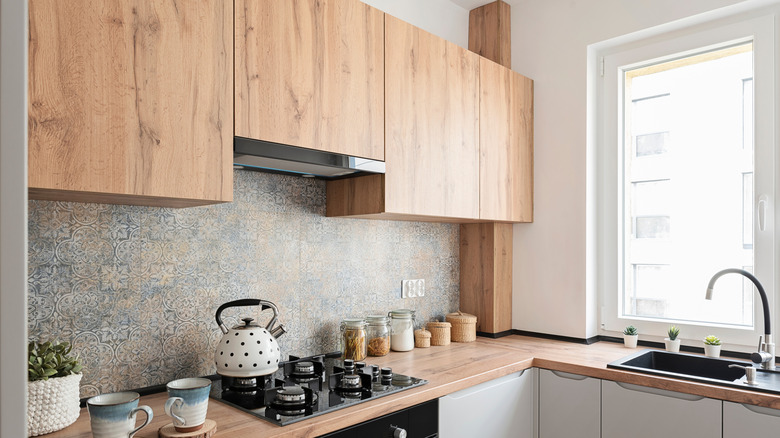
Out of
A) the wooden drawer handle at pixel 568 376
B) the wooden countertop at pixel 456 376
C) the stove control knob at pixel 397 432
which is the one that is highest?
the wooden countertop at pixel 456 376

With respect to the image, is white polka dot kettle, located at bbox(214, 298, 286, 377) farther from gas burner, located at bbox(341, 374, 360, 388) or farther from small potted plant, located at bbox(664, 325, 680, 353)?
small potted plant, located at bbox(664, 325, 680, 353)

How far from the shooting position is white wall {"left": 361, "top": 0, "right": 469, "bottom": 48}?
2.66 m

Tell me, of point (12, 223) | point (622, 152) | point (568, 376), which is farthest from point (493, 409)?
point (12, 223)

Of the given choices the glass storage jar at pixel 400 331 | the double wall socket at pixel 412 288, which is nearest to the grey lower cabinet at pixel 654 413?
the glass storage jar at pixel 400 331

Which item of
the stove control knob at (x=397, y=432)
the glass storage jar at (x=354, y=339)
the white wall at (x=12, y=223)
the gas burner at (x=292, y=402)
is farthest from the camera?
the glass storage jar at (x=354, y=339)

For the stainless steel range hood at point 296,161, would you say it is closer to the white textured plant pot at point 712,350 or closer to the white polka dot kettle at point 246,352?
the white polka dot kettle at point 246,352

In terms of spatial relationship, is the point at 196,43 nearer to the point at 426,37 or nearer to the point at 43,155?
the point at 43,155

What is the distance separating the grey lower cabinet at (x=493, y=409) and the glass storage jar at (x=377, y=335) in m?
0.46

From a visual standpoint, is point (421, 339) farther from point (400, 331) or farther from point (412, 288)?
point (412, 288)

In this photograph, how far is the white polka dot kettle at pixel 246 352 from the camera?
1.71 m

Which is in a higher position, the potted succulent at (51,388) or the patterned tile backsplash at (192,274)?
the patterned tile backsplash at (192,274)

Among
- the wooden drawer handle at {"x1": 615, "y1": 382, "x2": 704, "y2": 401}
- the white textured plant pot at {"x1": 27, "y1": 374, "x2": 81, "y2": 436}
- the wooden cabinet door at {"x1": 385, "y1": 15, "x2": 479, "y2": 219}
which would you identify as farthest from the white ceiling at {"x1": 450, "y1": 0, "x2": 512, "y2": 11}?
the white textured plant pot at {"x1": 27, "y1": 374, "x2": 81, "y2": 436}

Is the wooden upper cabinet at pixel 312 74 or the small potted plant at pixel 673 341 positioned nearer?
the wooden upper cabinet at pixel 312 74

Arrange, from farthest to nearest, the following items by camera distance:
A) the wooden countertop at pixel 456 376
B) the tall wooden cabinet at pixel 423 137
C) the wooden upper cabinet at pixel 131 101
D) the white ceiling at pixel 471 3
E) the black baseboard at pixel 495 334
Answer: the white ceiling at pixel 471 3, the black baseboard at pixel 495 334, the tall wooden cabinet at pixel 423 137, the wooden countertop at pixel 456 376, the wooden upper cabinet at pixel 131 101
